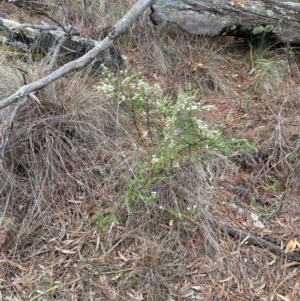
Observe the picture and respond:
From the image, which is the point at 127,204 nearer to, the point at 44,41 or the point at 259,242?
the point at 259,242

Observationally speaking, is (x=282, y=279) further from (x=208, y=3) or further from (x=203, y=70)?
(x=208, y=3)

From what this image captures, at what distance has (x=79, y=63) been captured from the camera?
2.47m

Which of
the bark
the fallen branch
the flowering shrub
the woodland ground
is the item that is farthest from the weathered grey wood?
the fallen branch

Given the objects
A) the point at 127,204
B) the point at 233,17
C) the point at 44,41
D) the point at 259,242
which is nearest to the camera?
the point at 127,204

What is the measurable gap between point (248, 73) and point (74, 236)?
2.10 meters

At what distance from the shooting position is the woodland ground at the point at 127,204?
7.24 feet

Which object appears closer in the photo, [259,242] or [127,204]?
[127,204]

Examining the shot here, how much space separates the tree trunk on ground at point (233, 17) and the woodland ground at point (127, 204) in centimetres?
76

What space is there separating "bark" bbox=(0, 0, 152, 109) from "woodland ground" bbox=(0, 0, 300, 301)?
334 millimetres

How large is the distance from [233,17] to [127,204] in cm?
215

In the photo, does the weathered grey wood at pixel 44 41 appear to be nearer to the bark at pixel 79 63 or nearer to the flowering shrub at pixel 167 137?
the bark at pixel 79 63

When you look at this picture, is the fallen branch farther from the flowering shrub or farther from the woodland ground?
the flowering shrub

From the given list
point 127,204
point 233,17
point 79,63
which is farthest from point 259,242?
point 233,17

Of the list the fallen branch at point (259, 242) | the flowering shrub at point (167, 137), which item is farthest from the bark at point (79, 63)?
the fallen branch at point (259, 242)
